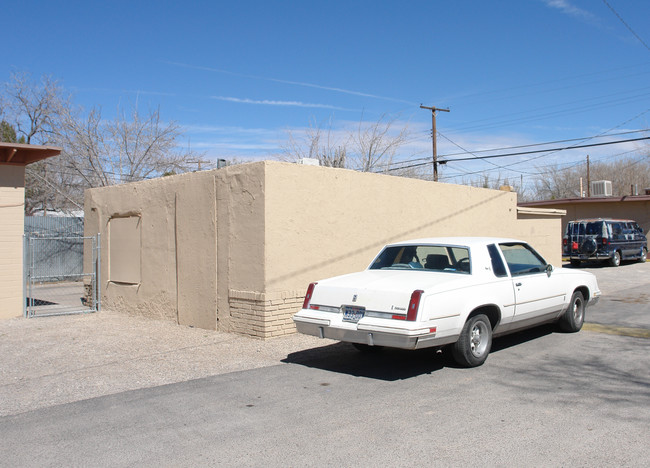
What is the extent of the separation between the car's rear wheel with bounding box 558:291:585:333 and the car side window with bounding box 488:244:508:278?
6.48 ft

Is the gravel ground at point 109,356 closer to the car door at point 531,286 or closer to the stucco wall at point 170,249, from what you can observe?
the stucco wall at point 170,249

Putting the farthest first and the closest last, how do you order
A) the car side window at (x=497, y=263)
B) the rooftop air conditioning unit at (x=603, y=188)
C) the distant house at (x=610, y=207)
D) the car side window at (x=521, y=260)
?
1. the rooftop air conditioning unit at (x=603, y=188)
2. the distant house at (x=610, y=207)
3. the car side window at (x=521, y=260)
4. the car side window at (x=497, y=263)

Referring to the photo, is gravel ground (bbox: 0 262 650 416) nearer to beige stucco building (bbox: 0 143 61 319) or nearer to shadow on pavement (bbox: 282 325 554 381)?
shadow on pavement (bbox: 282 325 554 381)

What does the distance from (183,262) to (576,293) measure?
6815 millimetres

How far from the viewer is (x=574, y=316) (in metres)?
9.09

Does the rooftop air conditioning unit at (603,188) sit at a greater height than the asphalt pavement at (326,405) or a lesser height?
greater

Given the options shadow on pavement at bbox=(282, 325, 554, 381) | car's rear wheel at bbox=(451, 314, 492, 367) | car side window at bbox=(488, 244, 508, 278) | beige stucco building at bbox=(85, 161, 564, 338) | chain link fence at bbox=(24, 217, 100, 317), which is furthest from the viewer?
chain link fence at bbox=(24, 217, 100, 317)

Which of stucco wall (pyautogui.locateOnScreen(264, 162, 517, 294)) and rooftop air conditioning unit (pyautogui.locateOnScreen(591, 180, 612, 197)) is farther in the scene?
rooftop air conditioning unit (pyautogui.locateOnScreen(591, 180, 612, 197))

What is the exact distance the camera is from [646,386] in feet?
20.0

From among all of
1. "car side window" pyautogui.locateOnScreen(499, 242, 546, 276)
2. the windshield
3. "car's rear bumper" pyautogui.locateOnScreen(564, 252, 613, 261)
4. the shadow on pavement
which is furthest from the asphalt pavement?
"car's rear bumper" pyautogui.locateOnScreen(564, 252, 613, 261)

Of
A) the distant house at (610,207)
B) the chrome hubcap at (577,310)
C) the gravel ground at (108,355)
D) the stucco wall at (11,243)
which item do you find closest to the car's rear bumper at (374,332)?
the gravel ground at (108,355)

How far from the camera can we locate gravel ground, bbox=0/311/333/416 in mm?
6648

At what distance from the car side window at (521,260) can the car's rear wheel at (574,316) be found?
0.92 metres

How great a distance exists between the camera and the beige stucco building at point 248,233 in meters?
9.34
